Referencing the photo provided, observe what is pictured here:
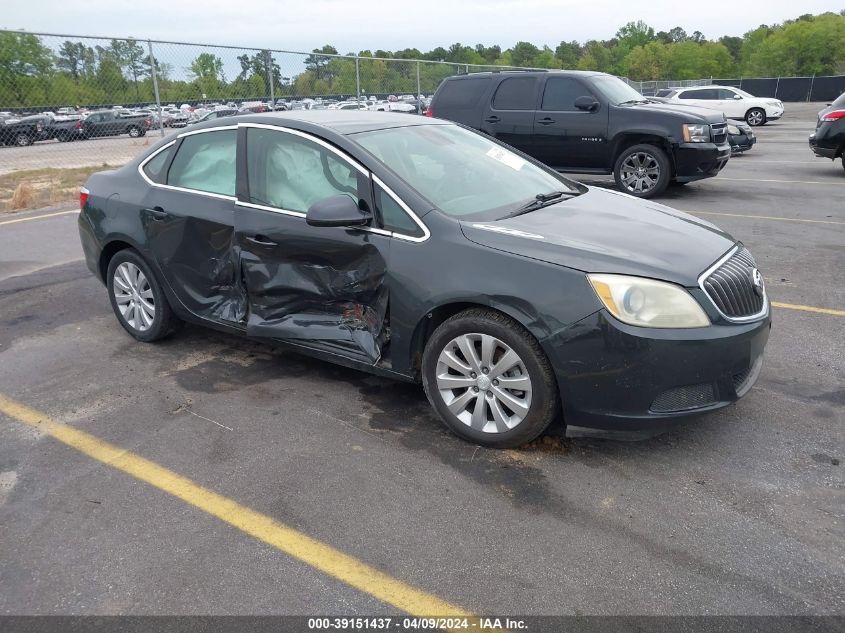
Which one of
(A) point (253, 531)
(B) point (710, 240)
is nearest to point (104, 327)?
(A) point (253, 531)

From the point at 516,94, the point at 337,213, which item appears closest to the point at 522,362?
the point at 337,213

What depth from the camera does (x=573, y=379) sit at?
3.19m

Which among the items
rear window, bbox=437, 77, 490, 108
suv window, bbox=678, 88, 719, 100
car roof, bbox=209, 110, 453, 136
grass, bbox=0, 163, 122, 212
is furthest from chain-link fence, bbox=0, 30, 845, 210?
suv window, bbox=678, 88, 719, 100

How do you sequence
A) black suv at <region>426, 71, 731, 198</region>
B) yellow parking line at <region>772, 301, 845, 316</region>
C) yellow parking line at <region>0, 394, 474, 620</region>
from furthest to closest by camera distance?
black suv at <region>426, 71, 731, 198</region>, yellow parking line at <region>772, 301, 845, 316</region>, yellow parking line at <region>0, 394, 474, 620</region>

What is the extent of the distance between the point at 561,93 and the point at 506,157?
706cm

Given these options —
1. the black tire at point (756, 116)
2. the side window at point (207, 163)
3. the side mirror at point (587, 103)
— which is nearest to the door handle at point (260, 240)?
the side window at point (207, 163)

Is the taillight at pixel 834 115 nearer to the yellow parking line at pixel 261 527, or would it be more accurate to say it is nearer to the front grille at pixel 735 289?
the front grille at pixel 735 289

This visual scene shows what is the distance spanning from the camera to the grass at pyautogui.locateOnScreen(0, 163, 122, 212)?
440 inches

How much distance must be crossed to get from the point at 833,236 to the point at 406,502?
700 centimetres

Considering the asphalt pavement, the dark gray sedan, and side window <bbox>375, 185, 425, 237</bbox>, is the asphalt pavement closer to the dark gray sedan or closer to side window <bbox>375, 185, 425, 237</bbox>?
the dark gray sedan

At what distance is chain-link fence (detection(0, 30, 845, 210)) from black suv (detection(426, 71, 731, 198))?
19.0 feet

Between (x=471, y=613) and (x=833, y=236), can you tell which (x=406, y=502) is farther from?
(x=833, y=236)

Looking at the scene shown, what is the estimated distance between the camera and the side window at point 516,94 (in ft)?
37.0

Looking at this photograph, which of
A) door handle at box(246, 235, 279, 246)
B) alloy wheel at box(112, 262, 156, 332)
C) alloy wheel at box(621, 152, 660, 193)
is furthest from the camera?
alloy wheel at box(621, 152, 660, 193)
